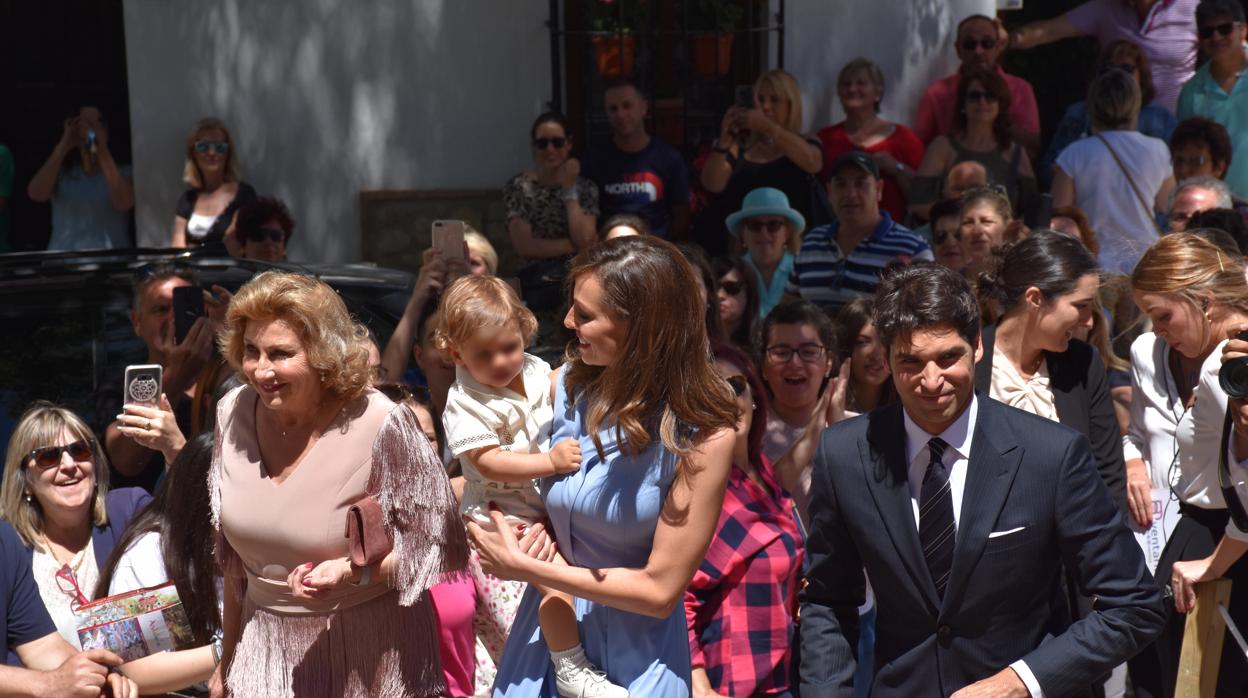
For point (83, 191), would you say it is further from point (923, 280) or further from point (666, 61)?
point (923, 280)

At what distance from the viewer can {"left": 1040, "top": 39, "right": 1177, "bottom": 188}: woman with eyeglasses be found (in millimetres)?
9055

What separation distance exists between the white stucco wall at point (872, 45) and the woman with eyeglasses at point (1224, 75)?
1682 millimetres

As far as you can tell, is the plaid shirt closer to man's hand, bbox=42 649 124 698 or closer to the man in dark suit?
the man in dark suit

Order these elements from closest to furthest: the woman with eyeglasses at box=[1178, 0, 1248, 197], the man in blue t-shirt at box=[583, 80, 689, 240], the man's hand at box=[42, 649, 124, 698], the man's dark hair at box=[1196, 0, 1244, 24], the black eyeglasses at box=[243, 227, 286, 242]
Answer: the man's hand at box=[42, 649, 124, 698]
the black eyeglasses at box=[243, 227, 286, 242]
the man in blue t-shirt at box=[583, 80, 689, 240]
the woman with eyeglasses at box=[1178, 0, 1248, 197]
the man's dark hair at box=[1196, 0, 1244, 24]

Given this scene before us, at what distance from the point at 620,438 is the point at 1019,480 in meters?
0.93

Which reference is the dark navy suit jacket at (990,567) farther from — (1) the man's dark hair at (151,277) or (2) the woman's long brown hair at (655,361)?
(1) the man's dark hair at (151,277)

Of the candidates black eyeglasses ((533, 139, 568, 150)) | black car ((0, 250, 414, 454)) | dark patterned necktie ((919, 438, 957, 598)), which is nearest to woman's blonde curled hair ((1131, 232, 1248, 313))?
dark patterned necktie ((919, 438, 957, 598))

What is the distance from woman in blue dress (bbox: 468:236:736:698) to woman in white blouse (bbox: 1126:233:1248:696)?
1638mm

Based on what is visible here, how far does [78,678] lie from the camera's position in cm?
391

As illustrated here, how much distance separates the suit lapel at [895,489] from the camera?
338cm

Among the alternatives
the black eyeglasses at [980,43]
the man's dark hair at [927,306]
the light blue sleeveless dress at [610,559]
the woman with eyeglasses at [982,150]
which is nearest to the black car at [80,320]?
the light blue sleeveless dress at [610,559]

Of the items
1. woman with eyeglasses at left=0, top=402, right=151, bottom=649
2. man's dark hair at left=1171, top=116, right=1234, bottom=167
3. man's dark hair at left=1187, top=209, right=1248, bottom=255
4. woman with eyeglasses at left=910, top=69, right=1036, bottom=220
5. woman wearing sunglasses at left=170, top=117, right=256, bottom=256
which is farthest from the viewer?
woman wearing sunglasses at left=170, top=117, right=256, bottom=256

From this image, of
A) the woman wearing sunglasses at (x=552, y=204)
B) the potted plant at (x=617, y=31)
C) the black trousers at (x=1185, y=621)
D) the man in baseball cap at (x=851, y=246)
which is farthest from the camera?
the potted plant at (x=617, y=31)

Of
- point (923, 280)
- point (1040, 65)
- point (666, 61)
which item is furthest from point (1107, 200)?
point (923, 280)
